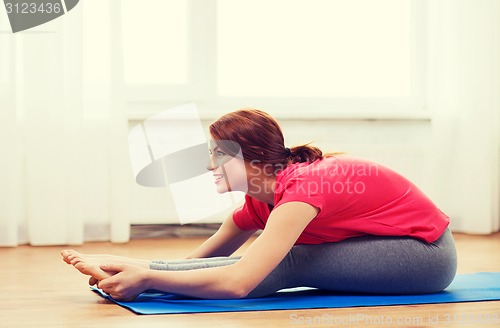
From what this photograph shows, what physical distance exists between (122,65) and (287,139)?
0.91 meters

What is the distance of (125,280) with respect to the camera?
2.06 m

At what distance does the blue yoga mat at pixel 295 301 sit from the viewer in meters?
2.10

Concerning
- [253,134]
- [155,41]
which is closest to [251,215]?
[253,134]

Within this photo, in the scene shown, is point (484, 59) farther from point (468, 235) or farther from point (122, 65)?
point (122, 65)

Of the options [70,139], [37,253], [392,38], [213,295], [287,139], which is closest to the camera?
[213,295]

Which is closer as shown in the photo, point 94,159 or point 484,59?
point 94,159

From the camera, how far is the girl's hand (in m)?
2.05

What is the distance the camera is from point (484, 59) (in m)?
4.11

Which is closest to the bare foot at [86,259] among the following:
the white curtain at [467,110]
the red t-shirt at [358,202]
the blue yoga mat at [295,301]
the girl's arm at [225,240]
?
the blue yoga mat at [295,301]

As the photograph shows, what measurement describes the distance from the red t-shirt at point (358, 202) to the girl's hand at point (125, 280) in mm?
406

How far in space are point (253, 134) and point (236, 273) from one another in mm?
385

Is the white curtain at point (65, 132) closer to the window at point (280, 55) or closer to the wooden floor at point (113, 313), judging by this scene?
the window at point (280, 55)

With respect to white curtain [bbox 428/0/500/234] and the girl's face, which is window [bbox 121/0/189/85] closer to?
white curtain [bbox 428/0/500/234]

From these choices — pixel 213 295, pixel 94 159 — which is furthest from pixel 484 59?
pixel 213 295
